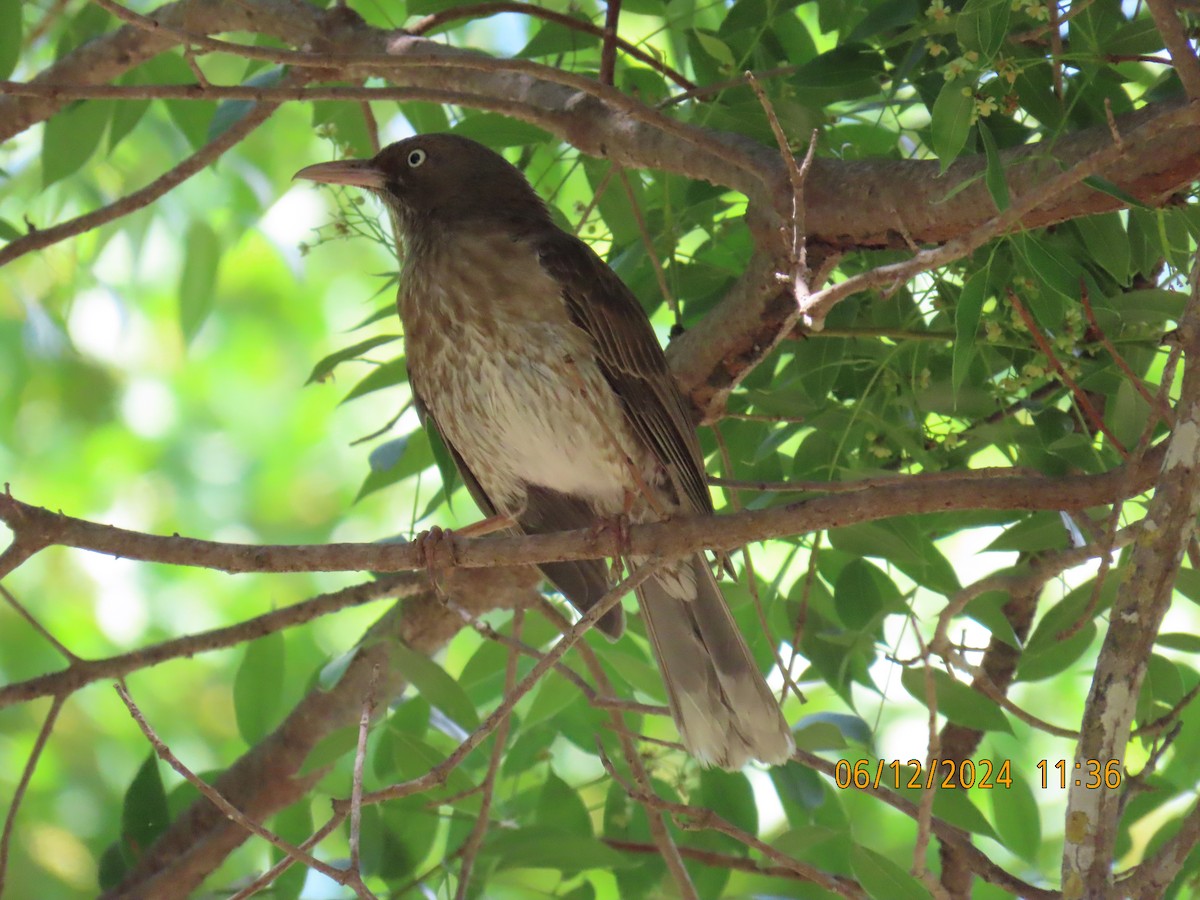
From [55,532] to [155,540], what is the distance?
0.22 metres

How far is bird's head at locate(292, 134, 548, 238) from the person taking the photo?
4.88 m

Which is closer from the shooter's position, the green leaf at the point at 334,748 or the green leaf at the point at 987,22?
the green leaf at the point at 987,22

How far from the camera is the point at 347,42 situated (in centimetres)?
414

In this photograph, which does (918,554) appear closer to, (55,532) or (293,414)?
(55,532)

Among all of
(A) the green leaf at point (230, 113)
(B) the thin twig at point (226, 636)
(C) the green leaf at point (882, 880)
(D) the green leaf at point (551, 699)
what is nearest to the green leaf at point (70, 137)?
(A) the green leaf at point (230, 113)

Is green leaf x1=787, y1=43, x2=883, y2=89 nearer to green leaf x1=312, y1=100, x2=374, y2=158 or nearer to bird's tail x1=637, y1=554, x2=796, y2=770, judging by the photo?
bird's tail x1=637, y1=554, x2=796, y2=770

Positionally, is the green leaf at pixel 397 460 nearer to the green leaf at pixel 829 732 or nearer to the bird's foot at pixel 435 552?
the bird's foot at pixel 435 552

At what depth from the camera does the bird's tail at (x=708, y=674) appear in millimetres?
4012

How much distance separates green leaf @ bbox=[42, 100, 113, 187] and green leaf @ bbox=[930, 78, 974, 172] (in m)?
2.87

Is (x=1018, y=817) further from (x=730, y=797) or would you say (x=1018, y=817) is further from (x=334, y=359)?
(x=334, y=359)

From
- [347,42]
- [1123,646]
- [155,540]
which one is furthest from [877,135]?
[155,540]

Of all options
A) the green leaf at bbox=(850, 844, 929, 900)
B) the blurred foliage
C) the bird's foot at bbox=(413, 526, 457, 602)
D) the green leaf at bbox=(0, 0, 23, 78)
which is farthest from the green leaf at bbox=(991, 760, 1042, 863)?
the green leaf at bbox=(0, 0, 23, 78)
